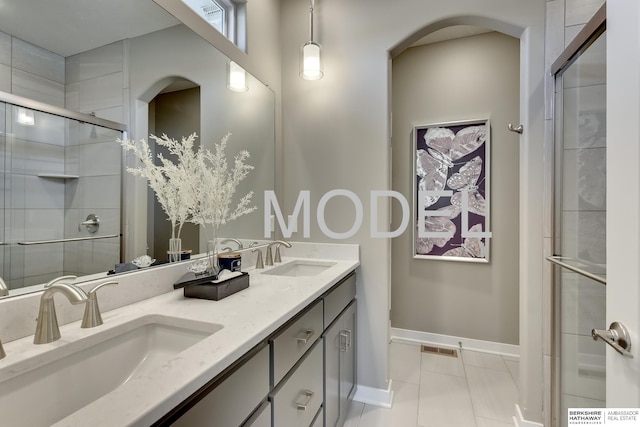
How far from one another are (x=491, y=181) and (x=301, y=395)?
2321 millimetres

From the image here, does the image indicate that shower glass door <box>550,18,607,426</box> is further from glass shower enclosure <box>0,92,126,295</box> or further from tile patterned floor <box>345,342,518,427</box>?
glass shower enclosure <box>0,92,126,295</box>

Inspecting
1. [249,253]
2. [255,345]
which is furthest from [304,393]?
[249,253]

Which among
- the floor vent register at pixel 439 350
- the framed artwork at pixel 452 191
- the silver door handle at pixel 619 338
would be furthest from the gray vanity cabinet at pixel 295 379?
the framed artwork at pixel 452 191

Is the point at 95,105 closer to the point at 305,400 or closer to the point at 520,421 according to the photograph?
the point at 305,400

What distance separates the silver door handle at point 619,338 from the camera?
2.22ft

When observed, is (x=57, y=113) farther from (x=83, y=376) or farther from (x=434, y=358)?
(x=434, y=358)

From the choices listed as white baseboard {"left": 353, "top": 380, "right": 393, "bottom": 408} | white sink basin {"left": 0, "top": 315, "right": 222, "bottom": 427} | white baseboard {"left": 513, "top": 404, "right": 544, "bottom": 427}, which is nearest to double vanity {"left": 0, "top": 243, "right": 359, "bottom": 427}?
white sink basin {"left": 0, "top": 315, "right": 222, "bottom": 427}

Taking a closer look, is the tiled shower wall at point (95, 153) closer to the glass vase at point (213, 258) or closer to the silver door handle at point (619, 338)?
the glass vase at point (213, 258)

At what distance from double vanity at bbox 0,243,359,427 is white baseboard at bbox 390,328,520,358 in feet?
4.78

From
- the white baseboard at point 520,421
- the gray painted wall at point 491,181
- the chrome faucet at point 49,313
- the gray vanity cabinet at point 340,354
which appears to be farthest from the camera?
the gray painted wall at point 491,181

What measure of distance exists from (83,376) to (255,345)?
1.49 feet

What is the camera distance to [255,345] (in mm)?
832

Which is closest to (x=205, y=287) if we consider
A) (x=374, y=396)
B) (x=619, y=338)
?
(x=619, y=338)

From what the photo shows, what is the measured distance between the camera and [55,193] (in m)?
0.91
